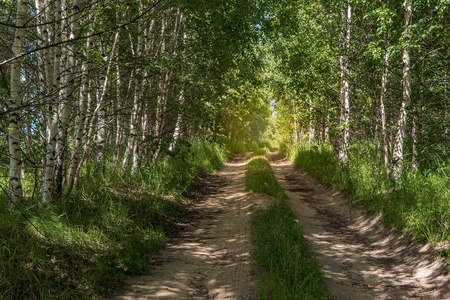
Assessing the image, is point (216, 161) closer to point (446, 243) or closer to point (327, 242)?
point (327, 242)

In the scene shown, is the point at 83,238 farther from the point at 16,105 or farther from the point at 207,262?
the point at 16,105

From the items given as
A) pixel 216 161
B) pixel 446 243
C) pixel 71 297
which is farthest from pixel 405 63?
pixel 216 161

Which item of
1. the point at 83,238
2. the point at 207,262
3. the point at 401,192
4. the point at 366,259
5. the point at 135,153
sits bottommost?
the point at 366,259

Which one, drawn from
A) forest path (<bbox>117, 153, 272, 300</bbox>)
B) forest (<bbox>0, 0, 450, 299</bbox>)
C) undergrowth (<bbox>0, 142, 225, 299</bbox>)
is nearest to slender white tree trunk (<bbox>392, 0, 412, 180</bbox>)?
forest (<bbox>0, 0, 450, 299</bbox>)

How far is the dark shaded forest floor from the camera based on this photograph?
438 cm

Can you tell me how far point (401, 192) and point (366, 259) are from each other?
2.23 m

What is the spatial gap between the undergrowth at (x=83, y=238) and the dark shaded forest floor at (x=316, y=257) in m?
0.39

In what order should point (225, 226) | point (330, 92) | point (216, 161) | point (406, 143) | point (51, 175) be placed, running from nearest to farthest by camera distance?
point (51, 175), point (225, 226), point (406, 143), point (330, 92), point (216, 161)

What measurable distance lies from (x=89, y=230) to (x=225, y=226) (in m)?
3.06

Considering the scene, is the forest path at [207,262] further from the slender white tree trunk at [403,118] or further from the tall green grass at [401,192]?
the slender white tree trunk at [403,118]

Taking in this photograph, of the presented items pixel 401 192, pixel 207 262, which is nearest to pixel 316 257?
pixel 207 262

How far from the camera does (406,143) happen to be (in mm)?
11438

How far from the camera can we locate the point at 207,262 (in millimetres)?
5250

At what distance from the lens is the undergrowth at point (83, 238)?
369 centimetres
